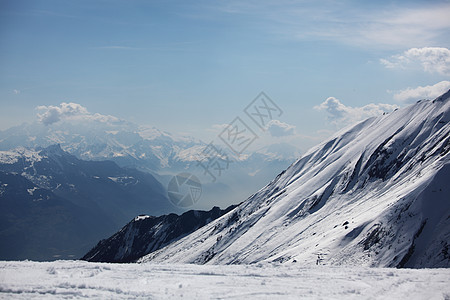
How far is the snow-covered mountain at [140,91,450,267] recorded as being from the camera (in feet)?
202

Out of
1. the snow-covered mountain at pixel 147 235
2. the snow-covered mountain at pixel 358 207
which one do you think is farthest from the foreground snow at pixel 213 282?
the snow-covered mountain at pixel 147 235

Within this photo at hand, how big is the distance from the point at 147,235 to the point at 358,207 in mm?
127405

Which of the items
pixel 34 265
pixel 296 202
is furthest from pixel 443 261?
pixel 296 202

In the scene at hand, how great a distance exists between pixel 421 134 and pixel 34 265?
10546cm

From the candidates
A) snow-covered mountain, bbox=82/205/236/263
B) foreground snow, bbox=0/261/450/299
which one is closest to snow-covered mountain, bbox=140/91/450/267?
snow-covered mountain, bbox=82/205/236/263

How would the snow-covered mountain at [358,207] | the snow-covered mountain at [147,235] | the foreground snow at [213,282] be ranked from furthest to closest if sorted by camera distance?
1. the snow-covered mountain at [147,235]
2. the snow-covered mountain at [358,207]
3. the foreground snow at [213,282]


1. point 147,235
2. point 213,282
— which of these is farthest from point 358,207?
point 147,235

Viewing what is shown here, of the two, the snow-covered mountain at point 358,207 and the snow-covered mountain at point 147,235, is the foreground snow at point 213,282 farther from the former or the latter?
the snow-covered mountain at point 147,235

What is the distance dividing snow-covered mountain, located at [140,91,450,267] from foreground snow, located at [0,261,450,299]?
32776 mm

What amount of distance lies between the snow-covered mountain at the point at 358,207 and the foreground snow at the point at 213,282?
3278 centimetres

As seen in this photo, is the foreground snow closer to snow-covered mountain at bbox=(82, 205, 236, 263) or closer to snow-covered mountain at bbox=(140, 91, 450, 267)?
snow-covered mountain at bbox=(140, 91, 450, 267)

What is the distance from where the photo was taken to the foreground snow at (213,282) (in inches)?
915

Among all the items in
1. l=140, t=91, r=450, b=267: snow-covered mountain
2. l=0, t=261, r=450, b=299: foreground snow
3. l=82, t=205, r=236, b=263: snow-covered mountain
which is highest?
l=0, t=261, r=450, b=299: foreground snow

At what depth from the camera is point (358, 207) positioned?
302 feet
